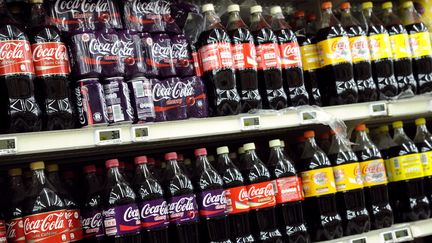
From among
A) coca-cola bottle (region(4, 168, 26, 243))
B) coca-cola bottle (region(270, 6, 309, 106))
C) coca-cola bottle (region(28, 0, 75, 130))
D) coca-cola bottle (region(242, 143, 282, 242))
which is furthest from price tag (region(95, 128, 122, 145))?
coca-cola bottle (region(270, 6, 309, 106))

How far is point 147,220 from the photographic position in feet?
7.13

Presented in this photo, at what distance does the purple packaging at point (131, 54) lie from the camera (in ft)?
7.33

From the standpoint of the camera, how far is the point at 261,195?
2449 millimetres

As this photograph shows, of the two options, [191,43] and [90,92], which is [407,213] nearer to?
[191,43]

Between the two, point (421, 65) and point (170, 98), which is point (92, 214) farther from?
point (421, 65)

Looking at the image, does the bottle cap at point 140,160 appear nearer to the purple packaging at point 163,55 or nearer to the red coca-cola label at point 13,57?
the purple packaging at point 163,55

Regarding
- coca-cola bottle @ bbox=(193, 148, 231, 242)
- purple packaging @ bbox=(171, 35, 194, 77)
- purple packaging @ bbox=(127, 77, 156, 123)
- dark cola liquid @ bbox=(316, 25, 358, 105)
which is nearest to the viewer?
purple packaging @ bbox=(127, 77, 156, 123)

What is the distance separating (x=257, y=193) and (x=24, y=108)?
0.98 m

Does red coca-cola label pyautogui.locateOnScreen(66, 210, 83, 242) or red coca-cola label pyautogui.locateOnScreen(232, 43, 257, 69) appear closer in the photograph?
red coca-cola label pyautogui.locateOnScreen(66, 210, 83, 242)

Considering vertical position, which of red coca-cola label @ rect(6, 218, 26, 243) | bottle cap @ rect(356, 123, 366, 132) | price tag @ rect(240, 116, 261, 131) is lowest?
red coca-cola label @ rect(6, 218, 26, 243)

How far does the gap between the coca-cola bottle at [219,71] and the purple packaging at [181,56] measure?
2.6 inches

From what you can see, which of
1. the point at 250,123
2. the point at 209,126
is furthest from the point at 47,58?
the point at 250,123

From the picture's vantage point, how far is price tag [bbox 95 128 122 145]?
6.73 feet

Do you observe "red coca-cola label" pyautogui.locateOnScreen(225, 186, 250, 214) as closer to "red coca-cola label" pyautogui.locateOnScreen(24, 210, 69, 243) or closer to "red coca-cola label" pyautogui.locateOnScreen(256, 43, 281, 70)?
"red coca-cola label" pyautogui.locateOnScreen(256, 43, 281, 70)
